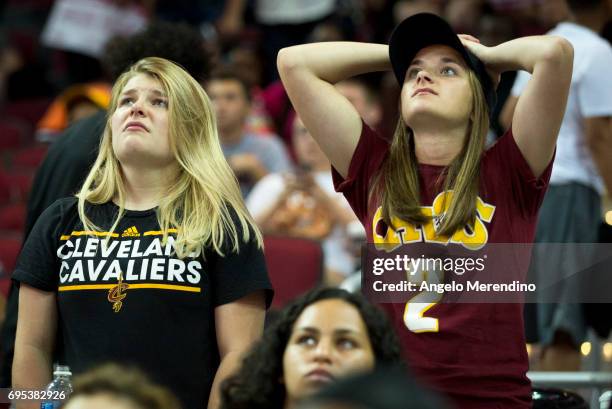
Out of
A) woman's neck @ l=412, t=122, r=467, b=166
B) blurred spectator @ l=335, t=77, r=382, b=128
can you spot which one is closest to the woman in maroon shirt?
woman's neck @ l=412, t=122, r=467, b=166

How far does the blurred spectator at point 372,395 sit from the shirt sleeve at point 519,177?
6.06 feet

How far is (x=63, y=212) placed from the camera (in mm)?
3727

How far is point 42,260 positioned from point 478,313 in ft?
4.21

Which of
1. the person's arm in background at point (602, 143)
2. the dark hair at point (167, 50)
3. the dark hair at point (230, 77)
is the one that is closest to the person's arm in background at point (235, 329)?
the dark hair at point (167, 50)

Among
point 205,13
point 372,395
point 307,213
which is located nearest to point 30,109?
point 205,13

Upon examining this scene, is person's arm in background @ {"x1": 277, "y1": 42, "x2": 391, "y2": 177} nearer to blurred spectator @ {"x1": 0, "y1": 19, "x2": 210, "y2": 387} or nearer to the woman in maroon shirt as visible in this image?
the woman in maroon shirt

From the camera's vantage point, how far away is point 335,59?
3803mm

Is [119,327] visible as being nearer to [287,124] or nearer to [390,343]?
[390,343]

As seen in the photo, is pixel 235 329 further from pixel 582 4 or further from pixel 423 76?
pixel 582 4

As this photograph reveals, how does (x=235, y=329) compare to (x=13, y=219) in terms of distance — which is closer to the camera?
(x=235, y=329)

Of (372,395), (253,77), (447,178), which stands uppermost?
(253,77)

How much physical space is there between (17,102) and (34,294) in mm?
7325

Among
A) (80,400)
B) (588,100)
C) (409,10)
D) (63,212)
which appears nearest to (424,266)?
(63,212)

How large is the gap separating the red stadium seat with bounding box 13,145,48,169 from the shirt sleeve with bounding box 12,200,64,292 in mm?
5614
